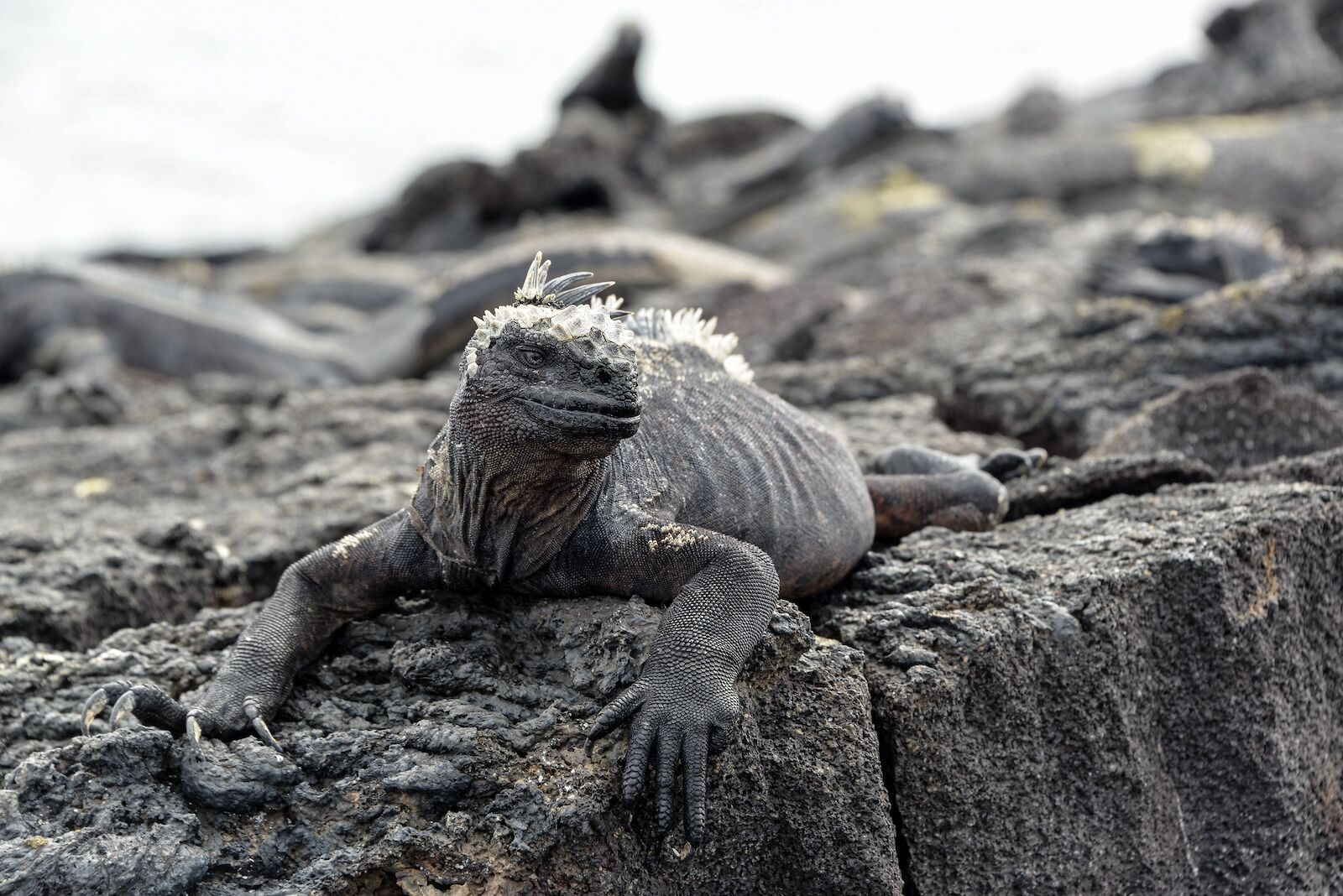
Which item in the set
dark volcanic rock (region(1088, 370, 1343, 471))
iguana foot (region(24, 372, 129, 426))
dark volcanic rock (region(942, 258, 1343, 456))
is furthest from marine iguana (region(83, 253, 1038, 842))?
iguana foot (region(24, 372, 129, 426))

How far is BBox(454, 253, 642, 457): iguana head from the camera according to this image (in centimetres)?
258

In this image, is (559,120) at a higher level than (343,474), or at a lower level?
higher

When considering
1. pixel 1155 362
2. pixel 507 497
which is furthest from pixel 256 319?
pixel 507 497

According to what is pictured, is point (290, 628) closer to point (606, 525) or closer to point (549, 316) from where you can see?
point (606, 525)

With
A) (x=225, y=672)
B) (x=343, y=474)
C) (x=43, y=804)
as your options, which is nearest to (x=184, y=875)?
(x=43, y=804)

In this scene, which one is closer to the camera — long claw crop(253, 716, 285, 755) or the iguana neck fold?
long claw crop(253, 716, 285, 755)

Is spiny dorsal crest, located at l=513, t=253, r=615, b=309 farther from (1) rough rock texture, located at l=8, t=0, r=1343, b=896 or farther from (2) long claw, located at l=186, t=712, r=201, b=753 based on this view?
(2) long claw, located at l=186, t=712, r=201, b=753

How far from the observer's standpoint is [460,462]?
2838 millimetres

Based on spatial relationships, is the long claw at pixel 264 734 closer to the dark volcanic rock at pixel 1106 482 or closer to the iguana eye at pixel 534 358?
the iguana eye at pixel 534 358

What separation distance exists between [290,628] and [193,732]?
14.6 inches

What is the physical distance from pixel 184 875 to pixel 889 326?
16.1ft

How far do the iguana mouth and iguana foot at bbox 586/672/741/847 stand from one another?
0.50 metres

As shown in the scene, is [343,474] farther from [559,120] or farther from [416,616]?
[559,120]

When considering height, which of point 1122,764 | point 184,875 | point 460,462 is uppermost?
point 460,462
